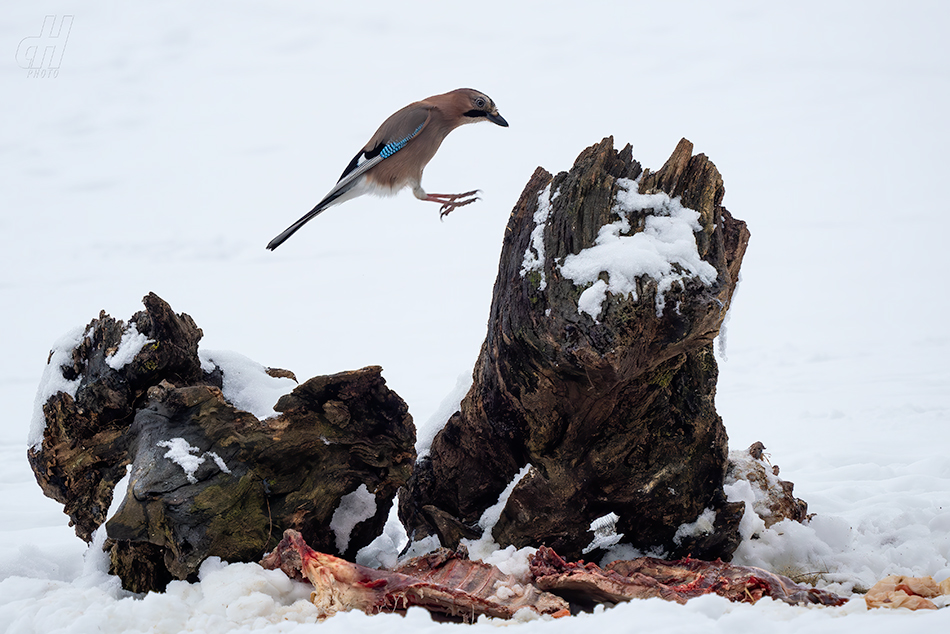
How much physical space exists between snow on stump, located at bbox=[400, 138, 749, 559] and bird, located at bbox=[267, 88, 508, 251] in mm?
1685

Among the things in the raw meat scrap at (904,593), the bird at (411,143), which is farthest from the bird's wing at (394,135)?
the raw meat scrap at (904,593)

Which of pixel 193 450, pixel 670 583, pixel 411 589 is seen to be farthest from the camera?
pixel 193 450

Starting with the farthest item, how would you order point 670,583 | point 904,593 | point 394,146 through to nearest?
point 394,146 → point 670,583 → point 904,593

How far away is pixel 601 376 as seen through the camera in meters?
2.77

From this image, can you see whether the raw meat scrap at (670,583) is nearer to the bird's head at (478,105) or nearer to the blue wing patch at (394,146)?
the blue wing patch at (394,146)

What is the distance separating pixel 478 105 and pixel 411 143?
51 centimetres

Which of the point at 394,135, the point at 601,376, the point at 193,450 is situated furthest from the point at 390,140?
the point at 601,376

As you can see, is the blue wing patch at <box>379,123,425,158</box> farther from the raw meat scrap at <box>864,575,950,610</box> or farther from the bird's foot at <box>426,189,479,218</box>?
the raw meat scrap at <box>864,575,950,610</box>

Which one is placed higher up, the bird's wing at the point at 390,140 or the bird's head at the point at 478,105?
the bird's head at the point at 478,105

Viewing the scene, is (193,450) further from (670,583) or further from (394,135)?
(394,135)

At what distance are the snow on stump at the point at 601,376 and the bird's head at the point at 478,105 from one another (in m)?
1.67

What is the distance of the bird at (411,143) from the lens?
472cm

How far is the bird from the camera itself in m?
4.72

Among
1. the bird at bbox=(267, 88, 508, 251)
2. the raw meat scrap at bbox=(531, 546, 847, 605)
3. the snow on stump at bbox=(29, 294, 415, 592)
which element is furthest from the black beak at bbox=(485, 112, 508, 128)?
the raw meat scrap at bbox=(531, 546, 847, 605)
